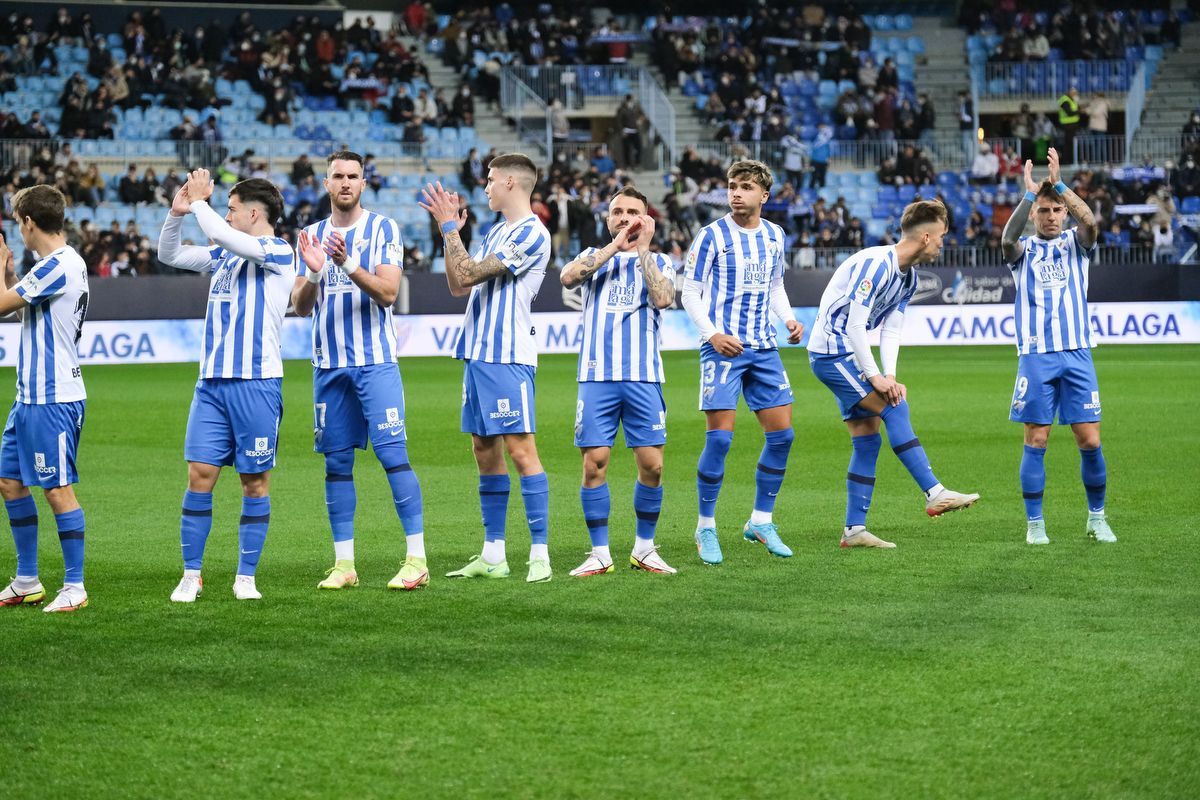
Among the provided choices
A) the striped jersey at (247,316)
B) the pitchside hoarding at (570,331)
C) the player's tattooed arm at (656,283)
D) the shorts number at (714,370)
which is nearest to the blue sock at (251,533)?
the striped jersey at (247,316)

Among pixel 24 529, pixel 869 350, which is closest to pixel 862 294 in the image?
pixel 869 350

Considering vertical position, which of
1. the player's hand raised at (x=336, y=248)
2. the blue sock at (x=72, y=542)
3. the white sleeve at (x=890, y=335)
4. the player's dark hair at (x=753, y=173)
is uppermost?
the player's dark hair at (x=753, y=173)

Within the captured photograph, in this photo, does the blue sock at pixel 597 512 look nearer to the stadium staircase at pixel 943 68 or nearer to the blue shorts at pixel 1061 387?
the blue shorts at pixel 1061 387

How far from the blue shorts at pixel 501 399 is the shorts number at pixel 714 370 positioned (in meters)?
1.24

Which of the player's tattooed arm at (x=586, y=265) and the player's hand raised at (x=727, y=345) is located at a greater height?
the player's tattooed arm at (x=586, y=265)

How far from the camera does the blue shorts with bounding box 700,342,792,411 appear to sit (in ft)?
27.3

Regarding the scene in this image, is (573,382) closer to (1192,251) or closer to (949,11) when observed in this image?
(1192,251)

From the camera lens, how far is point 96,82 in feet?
108

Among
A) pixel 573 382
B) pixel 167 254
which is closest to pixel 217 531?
pixel 167 254

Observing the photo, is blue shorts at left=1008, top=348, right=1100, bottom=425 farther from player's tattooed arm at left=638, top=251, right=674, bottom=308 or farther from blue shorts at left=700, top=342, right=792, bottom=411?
A: player's tattooed arm at left=638, top=251, right=674, bottom=308

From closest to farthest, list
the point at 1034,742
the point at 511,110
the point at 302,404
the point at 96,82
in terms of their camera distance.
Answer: the point at 1034,742 < the point at 302,404 < the point at 96,82 < the point at 511,110

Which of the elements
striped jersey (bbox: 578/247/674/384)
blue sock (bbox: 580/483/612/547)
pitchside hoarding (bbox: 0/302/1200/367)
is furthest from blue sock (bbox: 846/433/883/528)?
pitchside hoarding (bbox: 0/302/1200/367)

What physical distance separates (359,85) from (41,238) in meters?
27.9

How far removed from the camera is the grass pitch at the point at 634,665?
175 inches
